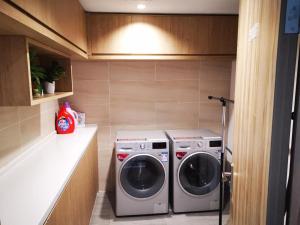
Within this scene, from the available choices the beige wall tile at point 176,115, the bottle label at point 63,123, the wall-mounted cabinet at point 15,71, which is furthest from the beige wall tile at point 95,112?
the wall-mounted cabinet at point 15,71

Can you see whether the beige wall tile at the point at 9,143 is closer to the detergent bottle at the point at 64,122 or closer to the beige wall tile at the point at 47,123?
the beige wall tile at the point at 47,123

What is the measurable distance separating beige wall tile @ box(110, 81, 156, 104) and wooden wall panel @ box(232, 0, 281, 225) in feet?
5.90

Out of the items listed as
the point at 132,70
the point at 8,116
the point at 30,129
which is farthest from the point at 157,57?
the point at 8,116

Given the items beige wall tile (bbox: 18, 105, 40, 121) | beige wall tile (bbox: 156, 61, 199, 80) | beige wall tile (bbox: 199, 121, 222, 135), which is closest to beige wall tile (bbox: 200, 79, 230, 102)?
beige wall tile (bbox: 156, 61, 199, 80)

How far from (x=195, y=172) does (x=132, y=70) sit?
1.42m

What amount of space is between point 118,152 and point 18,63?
140 cm

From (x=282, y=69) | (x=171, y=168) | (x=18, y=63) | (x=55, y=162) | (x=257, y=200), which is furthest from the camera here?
(x=171, y=168)

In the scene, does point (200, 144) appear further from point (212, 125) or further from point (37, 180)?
point (37, 180)

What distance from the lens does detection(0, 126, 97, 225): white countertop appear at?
3.59ft

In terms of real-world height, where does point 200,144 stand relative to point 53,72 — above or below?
below

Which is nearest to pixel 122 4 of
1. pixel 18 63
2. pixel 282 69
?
pixel 18 63

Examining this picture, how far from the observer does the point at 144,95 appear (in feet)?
9.95

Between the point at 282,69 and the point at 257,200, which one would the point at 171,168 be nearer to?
the point at 257,200

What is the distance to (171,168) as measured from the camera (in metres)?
2.65
